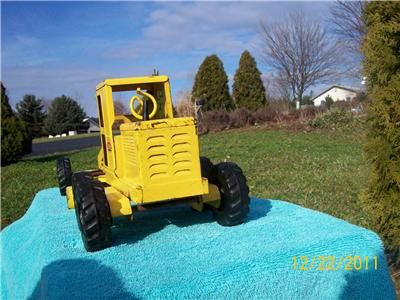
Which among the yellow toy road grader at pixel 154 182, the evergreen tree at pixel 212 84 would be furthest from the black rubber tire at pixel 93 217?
the evergreen tree at pixel 212 84

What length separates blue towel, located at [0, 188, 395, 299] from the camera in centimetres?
272

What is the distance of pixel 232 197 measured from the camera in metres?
3.73

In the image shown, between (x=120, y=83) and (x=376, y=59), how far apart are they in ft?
7.68

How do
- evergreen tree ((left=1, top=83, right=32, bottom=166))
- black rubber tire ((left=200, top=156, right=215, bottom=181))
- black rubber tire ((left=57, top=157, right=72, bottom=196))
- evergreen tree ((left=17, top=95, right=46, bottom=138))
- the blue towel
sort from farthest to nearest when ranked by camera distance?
1. evergreen tree ((left=17, top=95, right=46, bottom=138))
2. evergreen tree ((left=1, top=83, right=32, bottom=166))
3. black rubber tire ((left=57, top=157, right=72, bottom=196))
4. black rubber tire ((left=200, top=156, right=215, bottom=181))
5. the blue towel

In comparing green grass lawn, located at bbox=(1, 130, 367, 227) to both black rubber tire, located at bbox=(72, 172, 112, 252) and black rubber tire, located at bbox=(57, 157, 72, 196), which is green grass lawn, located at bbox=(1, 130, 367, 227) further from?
black rubber tire, located at bbox=(72, 172, 112, 252)

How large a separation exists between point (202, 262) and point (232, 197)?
0.86 metres

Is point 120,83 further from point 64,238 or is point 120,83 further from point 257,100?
point 257,100

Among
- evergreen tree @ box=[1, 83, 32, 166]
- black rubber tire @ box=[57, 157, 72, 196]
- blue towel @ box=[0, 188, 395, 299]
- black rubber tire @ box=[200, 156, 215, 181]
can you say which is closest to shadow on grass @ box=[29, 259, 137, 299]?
blue towel @ box=[0, 188, 395, 299]

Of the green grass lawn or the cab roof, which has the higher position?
the cab roof

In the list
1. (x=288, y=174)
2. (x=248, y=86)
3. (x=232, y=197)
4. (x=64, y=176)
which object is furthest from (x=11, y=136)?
Answer: (x=248, y=86)

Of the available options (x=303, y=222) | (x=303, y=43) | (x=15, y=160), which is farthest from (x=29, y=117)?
(x=303, y=222)
